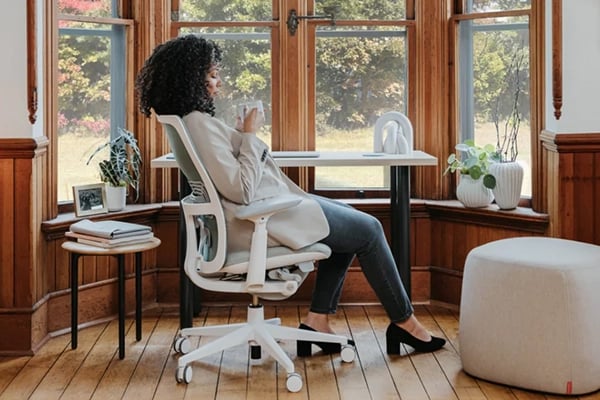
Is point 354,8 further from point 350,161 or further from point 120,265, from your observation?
point 120,265

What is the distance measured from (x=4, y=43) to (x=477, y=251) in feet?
6.70

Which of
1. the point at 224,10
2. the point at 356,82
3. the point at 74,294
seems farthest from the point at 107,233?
the point at 356,82

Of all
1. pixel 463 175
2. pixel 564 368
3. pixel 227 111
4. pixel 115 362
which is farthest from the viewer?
pixel 227 111

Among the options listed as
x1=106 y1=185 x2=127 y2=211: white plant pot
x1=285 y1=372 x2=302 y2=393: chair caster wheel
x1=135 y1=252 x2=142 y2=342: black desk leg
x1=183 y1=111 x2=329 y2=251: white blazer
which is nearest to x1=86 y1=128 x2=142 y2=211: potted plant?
x1=106 y1=185 x2=127 y2=211: white plant pot

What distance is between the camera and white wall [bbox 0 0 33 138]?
11.9 ft

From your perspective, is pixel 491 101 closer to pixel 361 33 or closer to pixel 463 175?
pixel 463 175

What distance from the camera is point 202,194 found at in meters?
3.30

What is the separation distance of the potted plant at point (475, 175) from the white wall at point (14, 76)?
6.49 feet

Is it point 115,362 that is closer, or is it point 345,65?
point 115,362

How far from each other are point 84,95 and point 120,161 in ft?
1.23

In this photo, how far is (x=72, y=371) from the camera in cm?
345

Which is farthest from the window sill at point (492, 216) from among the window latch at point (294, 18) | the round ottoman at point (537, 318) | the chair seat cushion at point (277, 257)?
the chair seat cushion at point (277, 257)

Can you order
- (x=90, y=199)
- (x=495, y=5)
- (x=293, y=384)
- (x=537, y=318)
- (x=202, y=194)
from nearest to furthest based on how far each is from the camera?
(x=537, y=318), (x=293, y=384), (x=202, y=194), (x=90, y=199), (x=495, y=5)

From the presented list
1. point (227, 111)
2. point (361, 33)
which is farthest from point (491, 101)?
point (227, 111)
